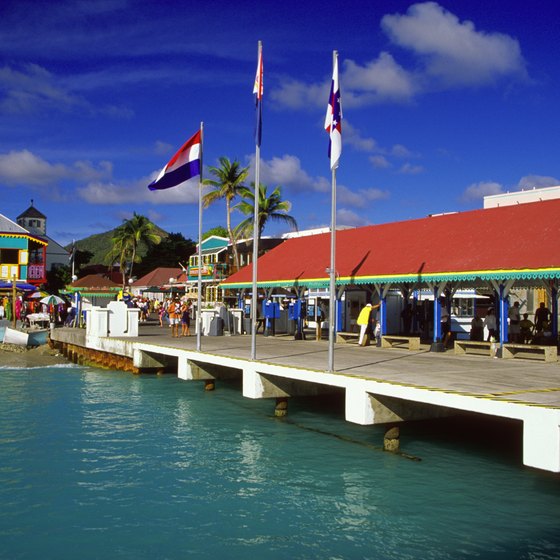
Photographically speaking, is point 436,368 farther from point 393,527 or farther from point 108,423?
point 108,423

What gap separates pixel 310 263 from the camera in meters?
29.3

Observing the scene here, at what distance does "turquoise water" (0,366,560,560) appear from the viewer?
919cm

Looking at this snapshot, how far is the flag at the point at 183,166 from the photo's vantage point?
795 inches

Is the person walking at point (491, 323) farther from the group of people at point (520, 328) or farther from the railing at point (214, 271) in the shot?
the railing at point (214, 271)

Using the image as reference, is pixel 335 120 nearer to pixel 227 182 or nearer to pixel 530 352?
pixel 530 352

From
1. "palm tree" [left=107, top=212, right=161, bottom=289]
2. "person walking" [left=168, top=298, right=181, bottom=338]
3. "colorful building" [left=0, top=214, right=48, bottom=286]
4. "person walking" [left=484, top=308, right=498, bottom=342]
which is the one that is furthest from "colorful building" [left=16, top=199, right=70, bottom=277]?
"person walking" [left=484, top=308, right=498, bottom=342]

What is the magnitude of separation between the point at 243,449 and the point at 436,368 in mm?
4976

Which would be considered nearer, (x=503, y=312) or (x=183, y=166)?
(x=503, y=312)

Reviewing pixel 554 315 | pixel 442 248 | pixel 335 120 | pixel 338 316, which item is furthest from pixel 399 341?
pixel 335 120

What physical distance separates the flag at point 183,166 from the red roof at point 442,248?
756 cm

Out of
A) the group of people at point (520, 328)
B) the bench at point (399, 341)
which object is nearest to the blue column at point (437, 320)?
the bench at point (399, 341)

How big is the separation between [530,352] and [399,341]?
5.95 metres

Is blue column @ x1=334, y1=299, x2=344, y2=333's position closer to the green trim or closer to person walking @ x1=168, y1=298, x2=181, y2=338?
the green trim

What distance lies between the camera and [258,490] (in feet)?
37.7
